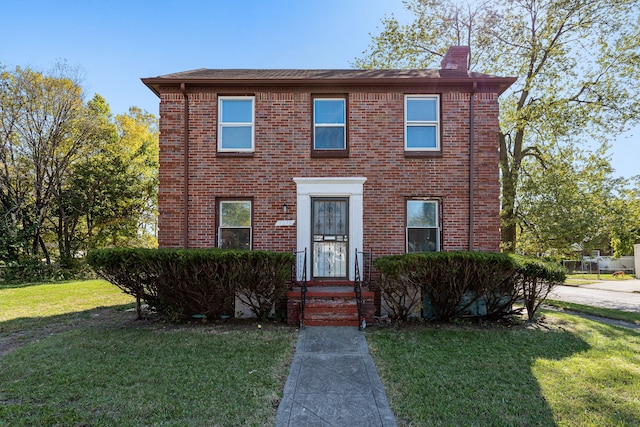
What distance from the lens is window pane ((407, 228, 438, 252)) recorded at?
844 cm

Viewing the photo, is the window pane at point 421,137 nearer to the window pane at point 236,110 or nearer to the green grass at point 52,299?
the window pane at point 236,110

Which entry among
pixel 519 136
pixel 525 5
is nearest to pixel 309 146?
pixel 519 136

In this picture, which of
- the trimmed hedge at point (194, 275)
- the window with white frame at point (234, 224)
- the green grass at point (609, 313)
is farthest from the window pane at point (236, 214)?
the green grass at point (609, 313)

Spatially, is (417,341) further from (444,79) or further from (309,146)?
(444,79)

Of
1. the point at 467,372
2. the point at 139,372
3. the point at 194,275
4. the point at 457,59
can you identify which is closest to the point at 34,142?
the point at 194,275

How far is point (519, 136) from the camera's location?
14945 millimetres

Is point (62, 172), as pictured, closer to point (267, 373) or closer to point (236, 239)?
point (236, 239)

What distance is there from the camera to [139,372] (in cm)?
451

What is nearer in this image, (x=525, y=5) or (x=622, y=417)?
(x=622, y=417)

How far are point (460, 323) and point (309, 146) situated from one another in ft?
17.0

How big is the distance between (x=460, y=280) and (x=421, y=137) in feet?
12.1

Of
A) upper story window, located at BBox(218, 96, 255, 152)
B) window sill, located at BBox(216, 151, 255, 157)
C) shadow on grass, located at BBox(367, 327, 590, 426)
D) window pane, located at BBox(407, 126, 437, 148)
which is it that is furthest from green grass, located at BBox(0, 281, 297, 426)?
window pane, located at BBox(407, 126, 437, 148)

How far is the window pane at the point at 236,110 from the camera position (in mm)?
8664

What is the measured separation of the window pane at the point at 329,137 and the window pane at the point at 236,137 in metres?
1.68
